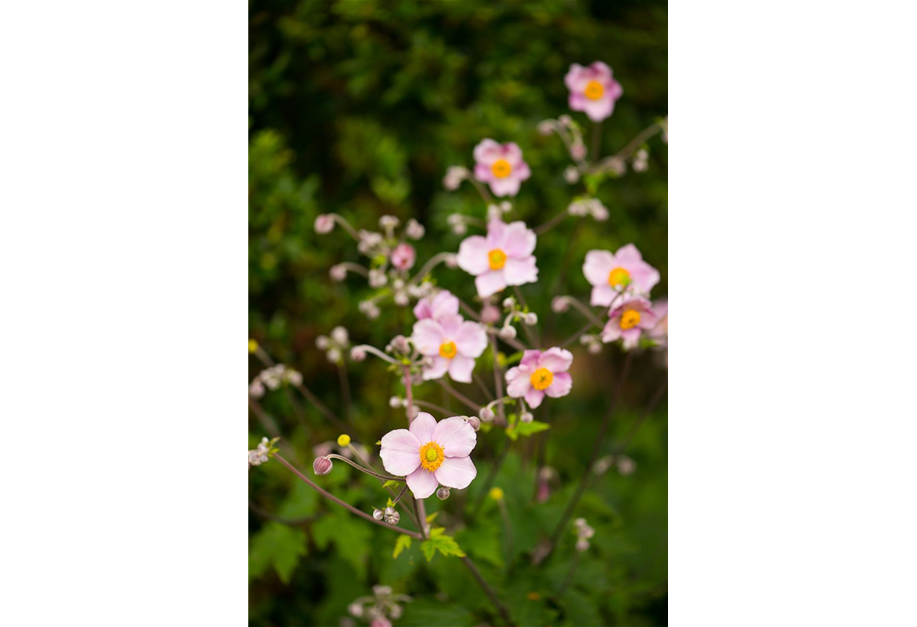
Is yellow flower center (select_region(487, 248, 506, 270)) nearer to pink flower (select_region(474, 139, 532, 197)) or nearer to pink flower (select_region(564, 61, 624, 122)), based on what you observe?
pink flower (select_region(474, 139, 532, 197))

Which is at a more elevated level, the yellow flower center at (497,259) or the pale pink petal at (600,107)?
the pale pink petal at (600,107)

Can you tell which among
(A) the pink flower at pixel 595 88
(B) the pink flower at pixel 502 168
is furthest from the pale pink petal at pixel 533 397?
(A) the pink flower at pixel 595 88

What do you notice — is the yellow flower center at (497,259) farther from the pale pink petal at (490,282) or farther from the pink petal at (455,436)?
the pink petal at (455,436)

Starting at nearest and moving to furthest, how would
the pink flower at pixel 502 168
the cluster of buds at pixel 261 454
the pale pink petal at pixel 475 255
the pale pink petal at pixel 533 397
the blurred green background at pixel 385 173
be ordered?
the cluster of buds at pixel 261 454 < the pale pink petal at pixel 533 397 < the pale pink petal at pixel 475 255 < the pink flower at pixel 502 168 < the blurred green background at pixel 385 173

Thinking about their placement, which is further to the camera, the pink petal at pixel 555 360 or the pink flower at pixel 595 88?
the pink flower at pixel 595 88

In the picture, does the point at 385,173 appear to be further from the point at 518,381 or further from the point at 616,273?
the point at 518,381

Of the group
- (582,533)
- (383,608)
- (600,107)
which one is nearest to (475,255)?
(600,107)

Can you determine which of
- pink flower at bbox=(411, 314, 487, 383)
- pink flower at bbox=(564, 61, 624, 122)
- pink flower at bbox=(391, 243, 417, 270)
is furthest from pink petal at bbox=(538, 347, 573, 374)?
pink flower at bbox=(564, 61, 624, 122)
